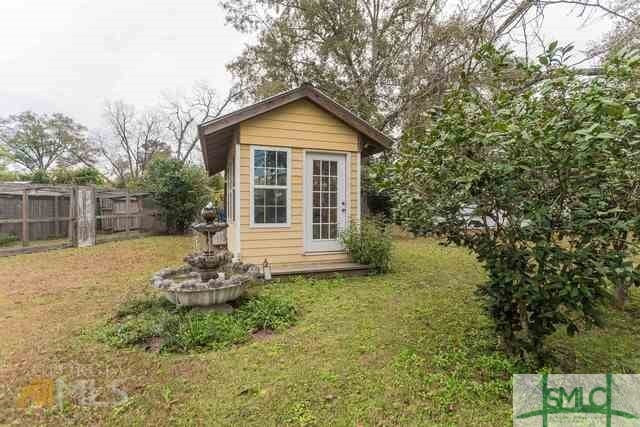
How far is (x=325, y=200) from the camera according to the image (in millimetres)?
6004

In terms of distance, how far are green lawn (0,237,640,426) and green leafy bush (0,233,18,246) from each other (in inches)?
214

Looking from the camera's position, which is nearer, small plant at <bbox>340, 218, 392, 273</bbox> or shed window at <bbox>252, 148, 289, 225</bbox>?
shed window at <bbox>252, 148, 289, 225</bbox>

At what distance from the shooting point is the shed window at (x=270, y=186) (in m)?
5.46

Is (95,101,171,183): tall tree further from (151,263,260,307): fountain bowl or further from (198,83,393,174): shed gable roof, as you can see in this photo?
(151,263,260,307): fountain bowl

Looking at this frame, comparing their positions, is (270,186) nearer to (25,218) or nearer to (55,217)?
(25,218)

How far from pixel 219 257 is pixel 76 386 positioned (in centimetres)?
190

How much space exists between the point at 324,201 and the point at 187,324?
347cm

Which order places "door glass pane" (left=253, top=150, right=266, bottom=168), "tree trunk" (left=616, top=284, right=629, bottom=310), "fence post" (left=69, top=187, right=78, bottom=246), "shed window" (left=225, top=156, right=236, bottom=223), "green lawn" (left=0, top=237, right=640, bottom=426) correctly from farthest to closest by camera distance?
"fence post" (left=69, top=187, right=78, bottom=246)
"shed window" (left=225, top=156, right=236, bottom=223)
"door glass pane" (left=253, top=150, right=266, bottom=168)
"tree trunk" (left=616, top=284, right=629, bottom=310)
"green lawn" (left=0, top=237, right=640, bottom=426)

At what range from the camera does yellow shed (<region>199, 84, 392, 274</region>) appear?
536 centimetres

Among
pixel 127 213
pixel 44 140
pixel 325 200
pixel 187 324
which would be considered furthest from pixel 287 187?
pixel 44 140

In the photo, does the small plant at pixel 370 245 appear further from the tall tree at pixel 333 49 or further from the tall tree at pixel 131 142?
the tall tree at pixel 131 142

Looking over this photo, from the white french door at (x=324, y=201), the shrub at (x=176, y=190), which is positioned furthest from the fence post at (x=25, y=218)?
the white french door at (x=324, y=201)

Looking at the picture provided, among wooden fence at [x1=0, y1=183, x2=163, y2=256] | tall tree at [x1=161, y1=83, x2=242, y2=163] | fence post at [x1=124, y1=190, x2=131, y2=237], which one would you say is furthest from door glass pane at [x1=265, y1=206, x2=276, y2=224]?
tall tree at [x1=161, y1=83, x2=242, y2=163]

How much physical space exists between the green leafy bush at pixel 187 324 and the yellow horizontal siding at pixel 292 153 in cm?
165
